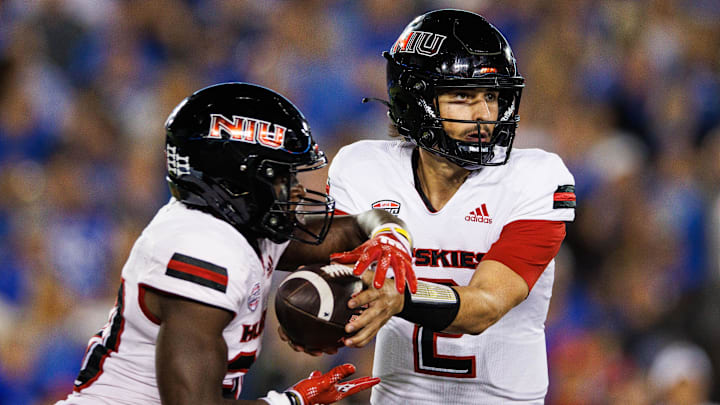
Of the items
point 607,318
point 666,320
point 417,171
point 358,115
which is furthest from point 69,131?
point 666,320

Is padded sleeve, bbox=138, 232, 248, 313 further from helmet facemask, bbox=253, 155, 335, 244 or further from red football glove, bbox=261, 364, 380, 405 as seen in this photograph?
red football glove, bbox=261, 364, 380, 405

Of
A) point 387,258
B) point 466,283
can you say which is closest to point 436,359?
point 466,283

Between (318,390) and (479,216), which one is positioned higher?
(479,216)

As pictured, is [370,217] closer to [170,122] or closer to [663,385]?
[170,122]

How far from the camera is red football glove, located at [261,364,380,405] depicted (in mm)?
2158

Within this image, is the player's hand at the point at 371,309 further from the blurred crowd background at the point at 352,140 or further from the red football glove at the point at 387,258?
the blurred crowd background at the point at 352,140

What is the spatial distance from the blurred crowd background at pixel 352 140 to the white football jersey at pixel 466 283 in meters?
1.89

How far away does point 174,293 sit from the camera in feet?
6.43

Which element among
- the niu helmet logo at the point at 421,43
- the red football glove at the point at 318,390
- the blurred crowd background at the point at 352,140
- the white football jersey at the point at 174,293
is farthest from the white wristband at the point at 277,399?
the blurred crowd background at the point at 352,140

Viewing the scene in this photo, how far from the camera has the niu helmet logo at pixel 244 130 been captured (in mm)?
2195

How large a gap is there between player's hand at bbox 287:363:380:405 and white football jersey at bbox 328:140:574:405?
0.33m

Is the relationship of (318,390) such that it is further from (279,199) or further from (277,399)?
(279,199)

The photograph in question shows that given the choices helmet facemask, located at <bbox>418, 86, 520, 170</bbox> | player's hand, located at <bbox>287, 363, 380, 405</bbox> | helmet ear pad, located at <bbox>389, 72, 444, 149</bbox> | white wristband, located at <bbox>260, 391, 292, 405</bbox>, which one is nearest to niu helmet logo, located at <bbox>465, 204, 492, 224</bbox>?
helmet facemask, located at <bbox>418, 86, 520, 170</bbox>

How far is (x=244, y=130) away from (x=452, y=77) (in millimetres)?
826
